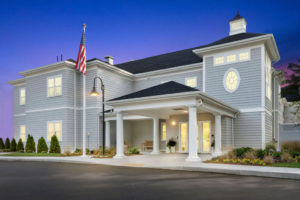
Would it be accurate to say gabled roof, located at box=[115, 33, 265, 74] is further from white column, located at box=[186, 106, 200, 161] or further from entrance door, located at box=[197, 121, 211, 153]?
white column, located at box=[186, 106, 200, 161]

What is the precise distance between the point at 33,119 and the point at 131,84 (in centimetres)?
943

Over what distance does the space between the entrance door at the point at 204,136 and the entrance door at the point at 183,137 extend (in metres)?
1.43

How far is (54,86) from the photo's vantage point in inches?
888

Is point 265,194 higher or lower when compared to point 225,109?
lower

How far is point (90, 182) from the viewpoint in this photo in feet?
27.3

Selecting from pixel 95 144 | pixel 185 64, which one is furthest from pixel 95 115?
pixel 185 64

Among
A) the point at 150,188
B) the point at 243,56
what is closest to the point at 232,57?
the point at 243,56

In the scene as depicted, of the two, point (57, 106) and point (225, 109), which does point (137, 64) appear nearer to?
point (57, 106)

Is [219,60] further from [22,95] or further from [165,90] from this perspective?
[22,95]

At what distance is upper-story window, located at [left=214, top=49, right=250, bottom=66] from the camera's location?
744 inches

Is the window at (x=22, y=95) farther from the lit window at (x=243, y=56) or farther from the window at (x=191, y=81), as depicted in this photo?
the lit window at (x=243, y=56)

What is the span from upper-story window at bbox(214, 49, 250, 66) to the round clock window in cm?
73

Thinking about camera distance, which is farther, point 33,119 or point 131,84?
point 131,84

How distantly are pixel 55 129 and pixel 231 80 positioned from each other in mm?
14470
